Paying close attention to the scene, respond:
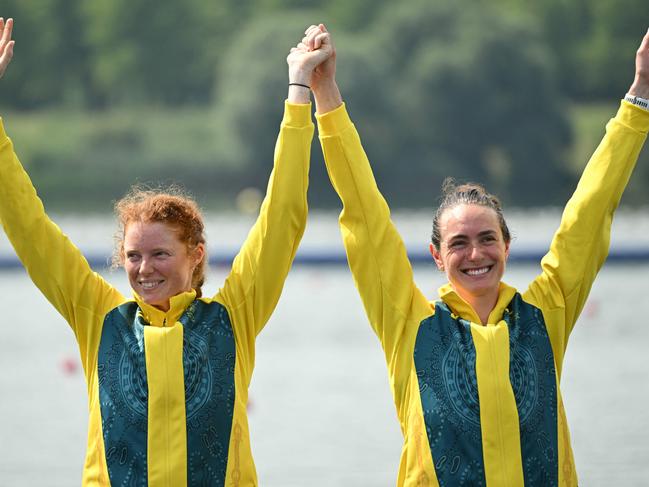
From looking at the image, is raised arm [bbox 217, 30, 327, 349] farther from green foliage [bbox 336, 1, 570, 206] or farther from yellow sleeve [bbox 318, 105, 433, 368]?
green foliage [bbox 336, 1, 570, 206]

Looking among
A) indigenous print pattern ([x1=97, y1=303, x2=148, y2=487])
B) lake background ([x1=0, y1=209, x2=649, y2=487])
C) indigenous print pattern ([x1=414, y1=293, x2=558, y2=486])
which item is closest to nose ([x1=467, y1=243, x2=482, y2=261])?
indigenous print pattern ([x1=414, y1=293, x2=558, y2=486])

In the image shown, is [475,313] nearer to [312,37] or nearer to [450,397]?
[450,397]

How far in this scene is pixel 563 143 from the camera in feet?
91.1

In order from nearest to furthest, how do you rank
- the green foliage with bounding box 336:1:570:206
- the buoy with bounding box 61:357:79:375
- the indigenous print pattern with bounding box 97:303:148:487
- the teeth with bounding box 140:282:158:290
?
1. the indigenous print pattern with bounding box 97:303:148:487
2. the teeth with bounding box 140:282:158:290
3. the buoy with bounding box 61:357:79:375
4. the green foliage with bounding box 336:1:570:206

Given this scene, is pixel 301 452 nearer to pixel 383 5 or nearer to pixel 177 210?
pixel 177 210

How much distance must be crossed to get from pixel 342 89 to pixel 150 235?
26293 mm

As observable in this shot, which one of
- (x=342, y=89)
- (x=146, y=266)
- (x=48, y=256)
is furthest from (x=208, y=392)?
(x=342, y=89)

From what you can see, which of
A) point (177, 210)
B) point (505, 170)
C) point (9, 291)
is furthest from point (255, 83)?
point (177, 210)

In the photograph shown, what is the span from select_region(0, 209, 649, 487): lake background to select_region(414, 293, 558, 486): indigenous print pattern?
1.99m

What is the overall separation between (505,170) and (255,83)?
253 inches

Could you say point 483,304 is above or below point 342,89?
below

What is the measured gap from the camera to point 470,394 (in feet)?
8.03

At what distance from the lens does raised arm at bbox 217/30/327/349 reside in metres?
2.55

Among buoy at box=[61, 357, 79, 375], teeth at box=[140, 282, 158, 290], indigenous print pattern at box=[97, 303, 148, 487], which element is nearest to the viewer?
indigenous print pattern at box=[97, 303, 148, 487]
